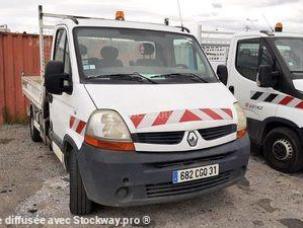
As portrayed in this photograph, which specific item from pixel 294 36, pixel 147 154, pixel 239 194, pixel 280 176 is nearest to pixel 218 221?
pixel 239 194

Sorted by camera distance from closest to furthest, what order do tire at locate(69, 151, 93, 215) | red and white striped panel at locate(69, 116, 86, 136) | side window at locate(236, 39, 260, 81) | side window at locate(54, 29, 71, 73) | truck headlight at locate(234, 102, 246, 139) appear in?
1. red and white striped panel at locate(69, 116, 86, 136)
2. tire at locate(69, 151, 93, 215)
3. truck headlight at locate(234, 102, 246, 139)
4. side window at locate(54, 29, 71, 73)
5. side window at locate(236, 39, 260, 81)

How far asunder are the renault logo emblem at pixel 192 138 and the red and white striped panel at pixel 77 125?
101 centimetres

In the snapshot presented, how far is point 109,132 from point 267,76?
9.93 feet

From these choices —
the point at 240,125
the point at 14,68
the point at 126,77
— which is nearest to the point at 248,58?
the point at 240,125

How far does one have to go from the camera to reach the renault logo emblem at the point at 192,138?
3895 mm

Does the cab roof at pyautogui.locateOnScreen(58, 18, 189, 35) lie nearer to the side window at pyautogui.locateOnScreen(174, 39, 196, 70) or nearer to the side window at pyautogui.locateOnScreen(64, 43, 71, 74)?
the side window at pyautogui.locateOnScreen(174, 39, 196, 70)

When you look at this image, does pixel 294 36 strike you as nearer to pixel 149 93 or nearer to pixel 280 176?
pixel 280 176

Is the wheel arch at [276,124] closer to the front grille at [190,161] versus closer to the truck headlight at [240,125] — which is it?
the truck headlight at [240,125]

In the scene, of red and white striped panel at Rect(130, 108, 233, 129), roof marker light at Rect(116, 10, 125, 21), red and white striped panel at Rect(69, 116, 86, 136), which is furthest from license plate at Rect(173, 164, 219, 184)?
roof marker light at Rect(116, 10, 125, 21)

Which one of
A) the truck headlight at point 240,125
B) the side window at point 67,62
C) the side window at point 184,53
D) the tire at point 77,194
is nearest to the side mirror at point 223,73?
the side window at point 184,53

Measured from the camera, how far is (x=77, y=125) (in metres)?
4.12

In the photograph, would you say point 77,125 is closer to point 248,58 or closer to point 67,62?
point 67,62

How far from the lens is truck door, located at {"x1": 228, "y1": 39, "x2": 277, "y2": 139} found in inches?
242

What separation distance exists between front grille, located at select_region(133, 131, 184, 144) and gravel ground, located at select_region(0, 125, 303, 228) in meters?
0.95
